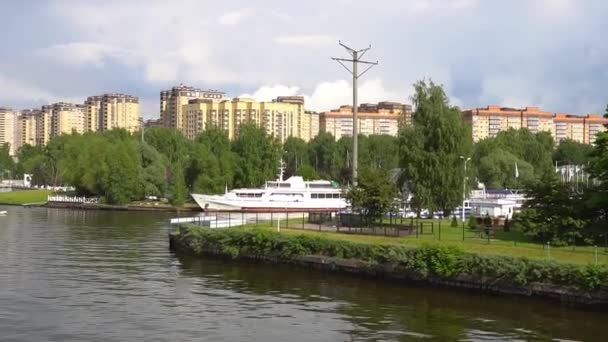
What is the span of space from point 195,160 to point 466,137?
2809 inches

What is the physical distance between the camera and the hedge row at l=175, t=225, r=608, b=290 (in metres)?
30.7

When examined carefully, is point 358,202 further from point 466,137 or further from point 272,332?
point 272,332

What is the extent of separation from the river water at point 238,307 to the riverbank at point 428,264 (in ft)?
2.35

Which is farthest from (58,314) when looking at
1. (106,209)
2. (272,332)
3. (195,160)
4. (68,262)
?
(195,160)

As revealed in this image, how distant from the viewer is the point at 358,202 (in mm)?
48062

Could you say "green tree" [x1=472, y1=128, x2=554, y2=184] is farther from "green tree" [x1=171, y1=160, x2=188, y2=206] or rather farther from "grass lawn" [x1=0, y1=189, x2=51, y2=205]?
"grass lawn" [x1=0, y1=189, x2=51, y2=205]

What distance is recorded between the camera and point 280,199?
101 meters

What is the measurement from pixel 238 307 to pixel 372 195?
777 inches

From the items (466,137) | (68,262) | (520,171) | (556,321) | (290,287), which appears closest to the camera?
(556,321)

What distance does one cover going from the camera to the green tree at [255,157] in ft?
408

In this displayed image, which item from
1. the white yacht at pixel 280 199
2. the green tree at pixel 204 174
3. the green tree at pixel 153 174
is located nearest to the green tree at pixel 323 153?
the green tree at pixel 204 174

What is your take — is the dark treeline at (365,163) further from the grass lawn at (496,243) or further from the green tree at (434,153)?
the grass lawn at (496,243)

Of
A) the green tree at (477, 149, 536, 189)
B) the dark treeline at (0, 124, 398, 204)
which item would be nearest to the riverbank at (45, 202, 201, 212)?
the dark treeline at (0, 124, 398, 204)

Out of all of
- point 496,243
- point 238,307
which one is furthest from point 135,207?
point 238,307
